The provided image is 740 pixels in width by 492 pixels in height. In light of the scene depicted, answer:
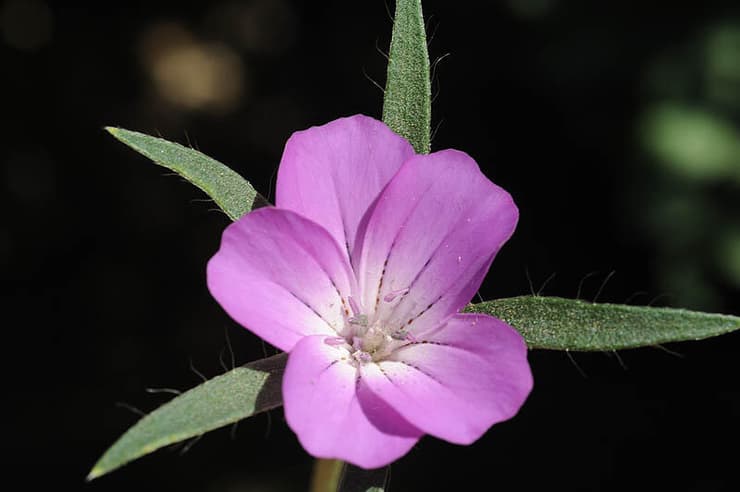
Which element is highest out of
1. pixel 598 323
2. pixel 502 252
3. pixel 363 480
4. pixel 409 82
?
pixel 409 82

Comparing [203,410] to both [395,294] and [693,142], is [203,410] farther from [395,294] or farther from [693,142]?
[693,142]

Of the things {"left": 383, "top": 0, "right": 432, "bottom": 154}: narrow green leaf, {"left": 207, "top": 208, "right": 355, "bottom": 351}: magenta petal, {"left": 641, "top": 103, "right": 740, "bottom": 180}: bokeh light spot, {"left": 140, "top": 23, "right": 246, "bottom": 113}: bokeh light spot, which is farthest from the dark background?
{"left": 207, "top": 208, "right": 355, "bottom": 351}: magenta petal

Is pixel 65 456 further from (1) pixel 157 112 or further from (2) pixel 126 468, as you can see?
(1) pixel 157 112

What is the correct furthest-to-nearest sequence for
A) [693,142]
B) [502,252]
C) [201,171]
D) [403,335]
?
[502,252]
[693,142]
[403,335]
[201,171]

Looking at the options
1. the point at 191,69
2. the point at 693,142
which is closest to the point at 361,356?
the point at 693,142

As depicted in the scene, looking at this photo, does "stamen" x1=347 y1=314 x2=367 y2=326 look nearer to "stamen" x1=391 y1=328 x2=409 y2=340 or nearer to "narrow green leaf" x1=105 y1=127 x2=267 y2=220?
"stamen" x1=391 y1=328 x2=409 y2=340

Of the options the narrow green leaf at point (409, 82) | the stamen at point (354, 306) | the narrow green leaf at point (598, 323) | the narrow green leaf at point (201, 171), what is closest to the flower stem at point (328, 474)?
the stamen at point (354, 306)

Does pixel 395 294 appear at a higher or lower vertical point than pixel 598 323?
lower
